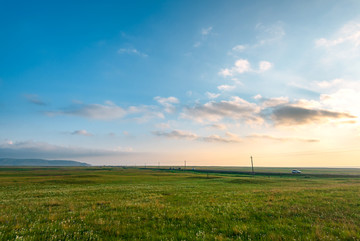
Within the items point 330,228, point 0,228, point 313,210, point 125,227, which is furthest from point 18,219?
point 313,210

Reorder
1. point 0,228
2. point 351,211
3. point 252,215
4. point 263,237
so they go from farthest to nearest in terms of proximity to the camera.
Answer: point 351,211
point 252,215
point 0,228
point 263,237

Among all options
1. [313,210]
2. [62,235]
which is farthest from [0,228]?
[313,210]

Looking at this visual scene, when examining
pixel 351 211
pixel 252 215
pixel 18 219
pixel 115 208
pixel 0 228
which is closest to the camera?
pixel 0 228

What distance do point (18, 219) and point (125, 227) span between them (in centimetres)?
769

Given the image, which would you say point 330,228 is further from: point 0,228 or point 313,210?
point 0,228

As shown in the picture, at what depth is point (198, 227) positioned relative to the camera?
377 inches

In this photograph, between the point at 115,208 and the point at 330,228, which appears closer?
the point at 330,228

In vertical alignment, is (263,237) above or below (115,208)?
above

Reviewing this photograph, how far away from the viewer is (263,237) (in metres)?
8.03

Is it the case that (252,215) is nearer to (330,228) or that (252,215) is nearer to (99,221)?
(330,228)

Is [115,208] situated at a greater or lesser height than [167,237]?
lesser

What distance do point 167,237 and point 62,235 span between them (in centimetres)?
496

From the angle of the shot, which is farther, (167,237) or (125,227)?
(125,227)

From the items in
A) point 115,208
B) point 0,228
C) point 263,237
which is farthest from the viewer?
point 115,208
